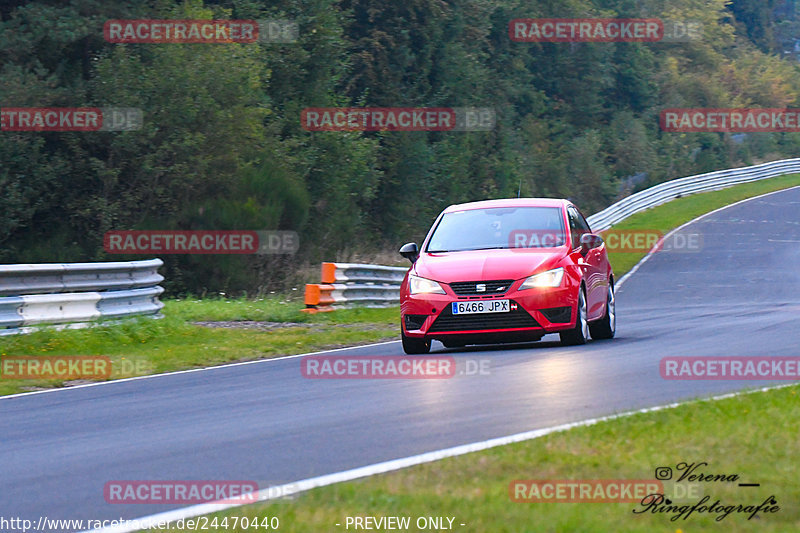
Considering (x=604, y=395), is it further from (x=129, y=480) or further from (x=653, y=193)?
(x=653, y=193)

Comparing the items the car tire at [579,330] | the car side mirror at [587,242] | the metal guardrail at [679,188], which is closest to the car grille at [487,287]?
the car tire at [579,330]

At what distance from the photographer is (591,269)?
1421 centimetres

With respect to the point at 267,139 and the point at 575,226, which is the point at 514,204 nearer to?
the point at 575,226

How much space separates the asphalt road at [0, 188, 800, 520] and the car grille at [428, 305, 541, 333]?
0.34 metres

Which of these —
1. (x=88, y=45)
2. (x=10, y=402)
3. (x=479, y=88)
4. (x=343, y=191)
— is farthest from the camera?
(x=479, y=88)

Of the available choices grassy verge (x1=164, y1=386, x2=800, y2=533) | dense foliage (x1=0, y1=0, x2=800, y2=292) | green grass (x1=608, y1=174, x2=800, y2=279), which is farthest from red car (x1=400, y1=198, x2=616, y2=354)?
green grass (x1=608, y1=174, x2=800, y2=279)

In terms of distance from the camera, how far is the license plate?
12859mm

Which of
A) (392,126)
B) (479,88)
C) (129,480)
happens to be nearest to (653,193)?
(479,88)

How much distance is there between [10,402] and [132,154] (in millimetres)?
20086

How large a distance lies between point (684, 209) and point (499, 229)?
37.1 m

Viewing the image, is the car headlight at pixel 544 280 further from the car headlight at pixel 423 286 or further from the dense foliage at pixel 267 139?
the dense foliage at pixel 267 139

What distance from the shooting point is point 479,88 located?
50531 mm

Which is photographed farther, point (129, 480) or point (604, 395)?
point (604, 395)

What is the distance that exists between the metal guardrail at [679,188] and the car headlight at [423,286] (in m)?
27.3
